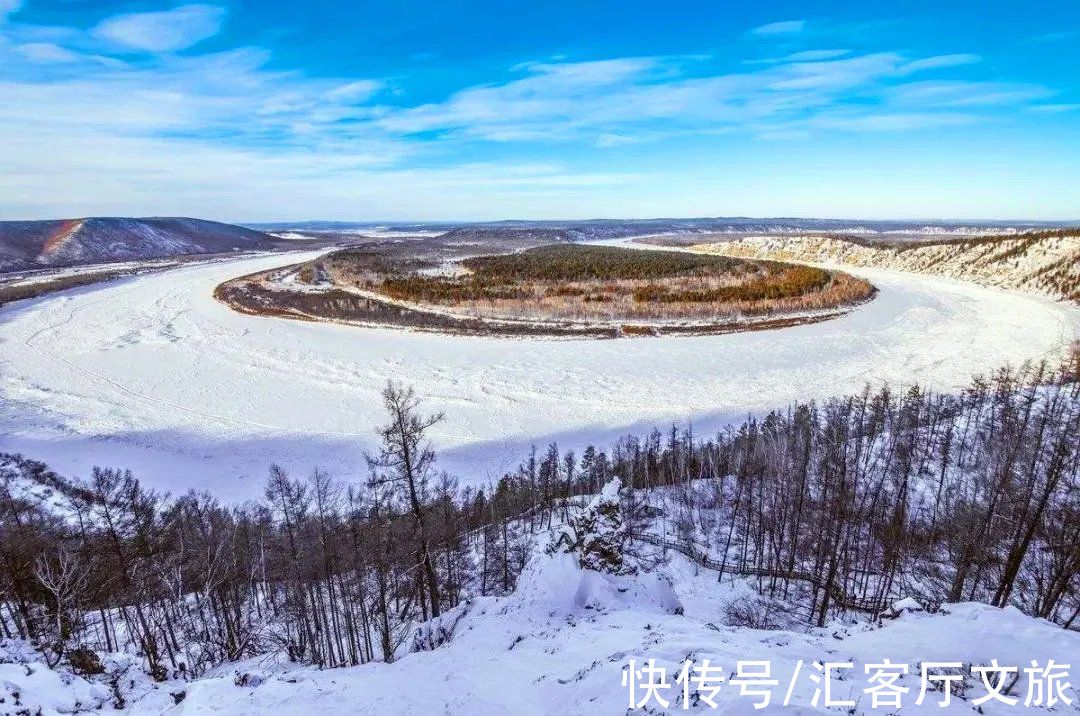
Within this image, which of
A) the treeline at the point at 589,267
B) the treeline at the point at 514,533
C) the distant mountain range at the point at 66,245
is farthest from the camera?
the distant mountain range at the point at 66,245

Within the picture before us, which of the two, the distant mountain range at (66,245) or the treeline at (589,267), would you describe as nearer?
the treeline at (589,267)

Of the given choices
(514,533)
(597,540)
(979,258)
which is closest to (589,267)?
(979,258)

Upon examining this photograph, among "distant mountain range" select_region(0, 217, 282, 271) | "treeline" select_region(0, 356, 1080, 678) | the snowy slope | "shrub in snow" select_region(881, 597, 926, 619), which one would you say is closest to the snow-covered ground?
"treeline" select_region(0, 356, 1080, 678)

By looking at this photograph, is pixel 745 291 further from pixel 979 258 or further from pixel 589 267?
pixel 979 258

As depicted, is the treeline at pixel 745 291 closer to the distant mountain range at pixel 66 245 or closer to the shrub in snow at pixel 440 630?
the shrub in snow at pixel 440 630

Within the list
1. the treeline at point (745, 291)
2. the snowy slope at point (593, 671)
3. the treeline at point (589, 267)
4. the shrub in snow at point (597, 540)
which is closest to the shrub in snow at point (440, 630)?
the snowy slope at point (593, 671)

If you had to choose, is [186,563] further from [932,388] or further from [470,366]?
[932,388]

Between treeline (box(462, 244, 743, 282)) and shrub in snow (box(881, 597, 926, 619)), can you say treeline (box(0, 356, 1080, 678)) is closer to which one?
shrub in snow (box(881, 597, 926, 619))
